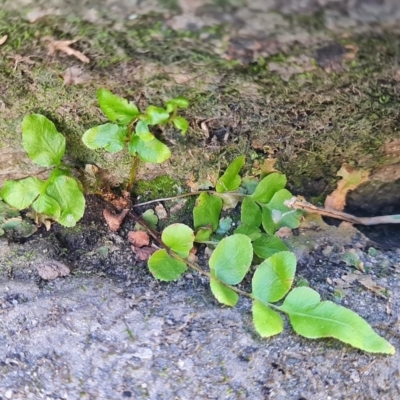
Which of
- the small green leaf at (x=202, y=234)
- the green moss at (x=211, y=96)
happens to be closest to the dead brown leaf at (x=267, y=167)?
the green moss at (x=211, y=96)

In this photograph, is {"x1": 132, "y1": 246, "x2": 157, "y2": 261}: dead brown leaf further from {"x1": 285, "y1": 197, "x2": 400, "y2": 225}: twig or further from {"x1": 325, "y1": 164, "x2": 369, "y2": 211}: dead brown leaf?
{"x1": 325, "y1": 164, "x2": 369, "y2": 211}: dead brown leaf

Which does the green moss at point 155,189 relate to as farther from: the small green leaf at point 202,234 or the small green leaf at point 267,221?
the small green leaf at point 267,221

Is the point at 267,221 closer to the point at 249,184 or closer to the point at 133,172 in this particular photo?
the point at 249,184

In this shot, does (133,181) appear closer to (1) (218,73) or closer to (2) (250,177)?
(2) (250,177)

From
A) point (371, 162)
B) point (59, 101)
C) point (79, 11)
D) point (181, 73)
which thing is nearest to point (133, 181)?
point (59, 101)

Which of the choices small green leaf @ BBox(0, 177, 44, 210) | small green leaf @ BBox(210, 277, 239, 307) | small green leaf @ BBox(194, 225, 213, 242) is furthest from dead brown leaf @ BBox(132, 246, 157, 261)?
small green leaf @ BBox(0, 177, 44, 210)
